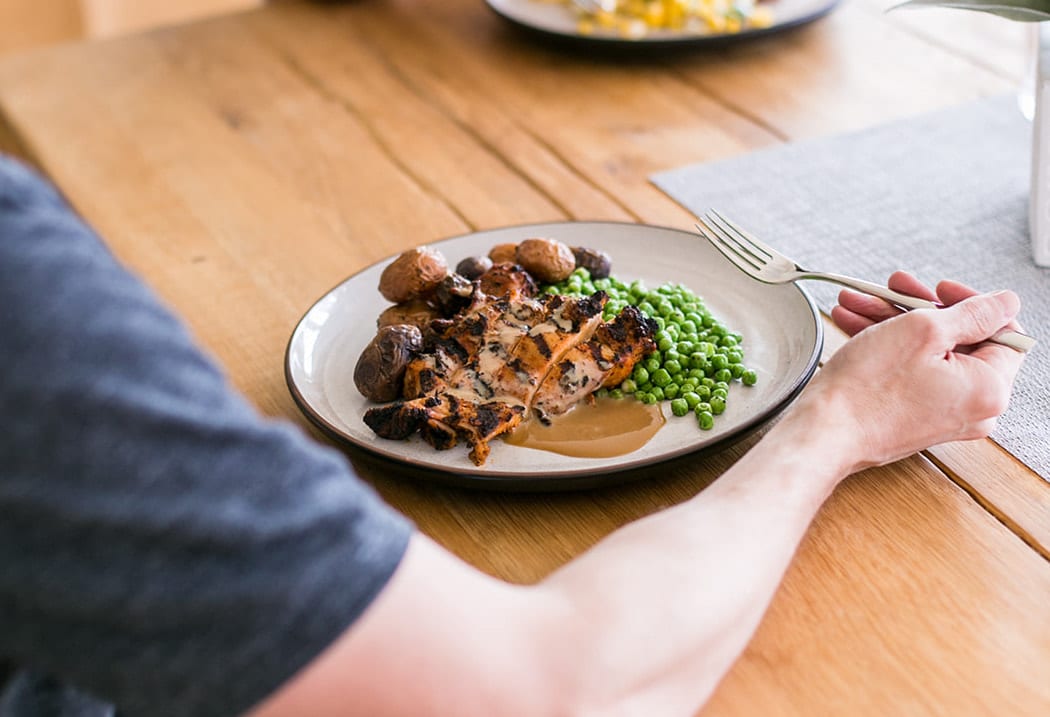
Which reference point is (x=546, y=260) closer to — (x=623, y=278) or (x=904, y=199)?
(x=623, y=278)

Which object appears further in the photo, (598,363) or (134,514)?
(598,363)

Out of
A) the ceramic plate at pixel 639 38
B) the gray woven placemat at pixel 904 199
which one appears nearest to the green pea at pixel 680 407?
the gray woven placemat at pixel 904 199

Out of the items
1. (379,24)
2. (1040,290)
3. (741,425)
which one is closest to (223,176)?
(379,24)

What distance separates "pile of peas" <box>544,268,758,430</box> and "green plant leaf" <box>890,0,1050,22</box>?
1.43ft

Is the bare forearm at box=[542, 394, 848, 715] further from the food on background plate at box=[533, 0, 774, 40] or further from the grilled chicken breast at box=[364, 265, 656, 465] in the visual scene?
the food on background plate at box=[533, 0, 774, 40]

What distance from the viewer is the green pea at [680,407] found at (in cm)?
104

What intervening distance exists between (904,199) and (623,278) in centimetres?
49

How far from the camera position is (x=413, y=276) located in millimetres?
1165

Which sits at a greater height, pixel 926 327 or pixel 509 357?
pixel 926 327

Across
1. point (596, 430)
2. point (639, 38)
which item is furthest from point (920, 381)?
point (639, 38)

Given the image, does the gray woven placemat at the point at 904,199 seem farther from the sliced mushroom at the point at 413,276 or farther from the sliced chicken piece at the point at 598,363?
the sliced mushroom at the point at 413,276

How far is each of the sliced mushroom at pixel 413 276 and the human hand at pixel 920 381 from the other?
0.41 metres

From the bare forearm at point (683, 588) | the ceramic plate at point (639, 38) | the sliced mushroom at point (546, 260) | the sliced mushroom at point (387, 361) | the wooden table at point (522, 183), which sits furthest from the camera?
the ceramic plate at point (639, 38)

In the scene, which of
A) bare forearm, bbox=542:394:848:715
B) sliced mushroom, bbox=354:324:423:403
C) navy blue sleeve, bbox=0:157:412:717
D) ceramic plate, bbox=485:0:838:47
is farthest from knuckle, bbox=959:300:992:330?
ceramic plate, bbox=485:0:838:47
